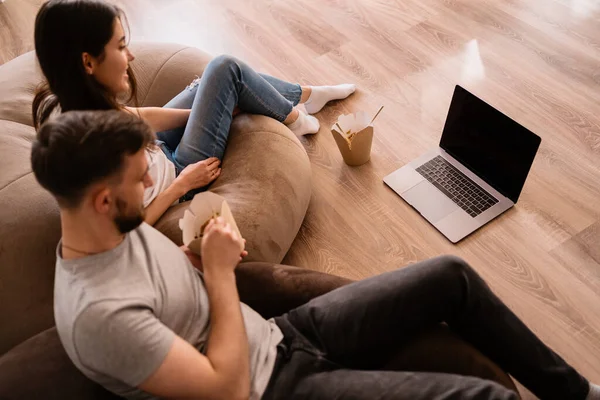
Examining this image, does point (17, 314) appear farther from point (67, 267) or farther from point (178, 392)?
point (178, 392)

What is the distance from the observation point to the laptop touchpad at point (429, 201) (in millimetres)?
2074

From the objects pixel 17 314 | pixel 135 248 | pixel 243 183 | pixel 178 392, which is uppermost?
pixel 135 248

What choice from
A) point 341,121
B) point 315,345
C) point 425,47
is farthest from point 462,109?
point 315,345

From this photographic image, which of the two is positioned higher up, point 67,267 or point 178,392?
point 67,267

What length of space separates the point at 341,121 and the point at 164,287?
46.4 inches

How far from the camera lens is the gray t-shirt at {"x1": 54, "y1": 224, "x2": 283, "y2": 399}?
3.46 ft

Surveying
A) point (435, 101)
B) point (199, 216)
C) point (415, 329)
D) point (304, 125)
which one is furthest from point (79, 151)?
point (435, 101)

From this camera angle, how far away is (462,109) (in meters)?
2.05

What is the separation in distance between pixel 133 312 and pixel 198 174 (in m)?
0.82

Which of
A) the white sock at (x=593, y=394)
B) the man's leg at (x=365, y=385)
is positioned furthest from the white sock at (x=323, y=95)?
the white sock at (x=593, y=394)

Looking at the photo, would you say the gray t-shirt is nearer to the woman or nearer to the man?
the man

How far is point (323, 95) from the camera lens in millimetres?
2510

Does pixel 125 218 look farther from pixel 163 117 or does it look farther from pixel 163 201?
pixel 163 117

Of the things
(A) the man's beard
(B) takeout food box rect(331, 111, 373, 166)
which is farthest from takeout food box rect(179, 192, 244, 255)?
(B) takeout food box rect(331, 111, 373, 166)
